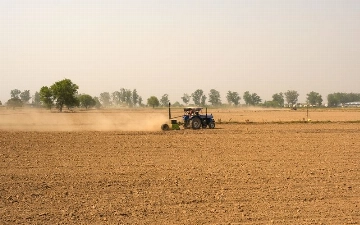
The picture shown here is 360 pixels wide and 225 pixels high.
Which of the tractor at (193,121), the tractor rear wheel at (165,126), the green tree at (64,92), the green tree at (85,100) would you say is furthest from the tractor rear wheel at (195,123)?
the green tree at (85,100)

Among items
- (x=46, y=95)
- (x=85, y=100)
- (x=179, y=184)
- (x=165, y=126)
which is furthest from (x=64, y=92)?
(x=179, y=184)

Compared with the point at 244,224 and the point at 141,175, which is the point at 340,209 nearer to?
the point at 244,224

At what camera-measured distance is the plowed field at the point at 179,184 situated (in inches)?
439

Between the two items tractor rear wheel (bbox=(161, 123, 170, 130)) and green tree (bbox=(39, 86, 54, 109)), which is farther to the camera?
green tree (bbox=(39, 86, 54, 109))

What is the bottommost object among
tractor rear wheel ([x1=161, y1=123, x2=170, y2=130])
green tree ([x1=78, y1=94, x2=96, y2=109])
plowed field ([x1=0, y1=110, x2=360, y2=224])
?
plowed field ([x1=0, y1=110, x2=360, y2=224])

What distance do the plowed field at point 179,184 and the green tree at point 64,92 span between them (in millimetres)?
90303

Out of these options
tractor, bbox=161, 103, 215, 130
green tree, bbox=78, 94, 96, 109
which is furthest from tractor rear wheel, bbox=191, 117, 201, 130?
green tree, bbox=78, 94, 96, 109

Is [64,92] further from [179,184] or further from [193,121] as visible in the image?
[179,184]

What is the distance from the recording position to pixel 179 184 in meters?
14.4

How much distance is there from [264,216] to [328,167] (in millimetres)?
7596

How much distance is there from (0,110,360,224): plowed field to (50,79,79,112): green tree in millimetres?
90303

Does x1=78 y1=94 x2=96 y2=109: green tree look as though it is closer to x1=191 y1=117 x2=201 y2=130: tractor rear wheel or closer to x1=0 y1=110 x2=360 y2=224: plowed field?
x1=191 y1=117 x2=201 y2=130: tractor rear wheel

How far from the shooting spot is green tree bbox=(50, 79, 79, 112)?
369ft

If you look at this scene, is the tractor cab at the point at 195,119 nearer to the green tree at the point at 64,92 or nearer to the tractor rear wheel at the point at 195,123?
the tractor rear wheel at the point at 195,123
